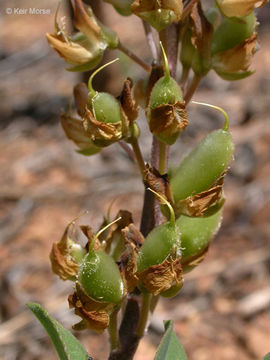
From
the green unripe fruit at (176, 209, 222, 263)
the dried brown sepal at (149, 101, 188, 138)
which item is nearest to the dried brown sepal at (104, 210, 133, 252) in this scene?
the green unripe fruit at (176, 209, 222, 263)

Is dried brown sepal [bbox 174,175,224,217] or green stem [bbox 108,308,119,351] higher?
dried brown sepal [bbox 174,175,224,217]

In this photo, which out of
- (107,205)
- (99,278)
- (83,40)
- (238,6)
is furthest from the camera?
(107,205)

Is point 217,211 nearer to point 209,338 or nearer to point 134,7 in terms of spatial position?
point 134,7

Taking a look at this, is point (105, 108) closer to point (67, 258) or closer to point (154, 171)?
point (154, 171)

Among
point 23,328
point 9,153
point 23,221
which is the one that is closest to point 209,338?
point 23,328

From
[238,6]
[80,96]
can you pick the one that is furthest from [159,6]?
[80,96]

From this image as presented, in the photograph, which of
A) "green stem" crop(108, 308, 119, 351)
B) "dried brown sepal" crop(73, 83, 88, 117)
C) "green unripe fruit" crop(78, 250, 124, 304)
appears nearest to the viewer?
"green unripe fruit" crop(78, 250, 124, 304)

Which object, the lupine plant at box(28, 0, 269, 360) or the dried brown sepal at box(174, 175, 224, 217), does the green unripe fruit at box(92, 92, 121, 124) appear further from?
the dried brown sepal at box(174, 175, 224, 217)
